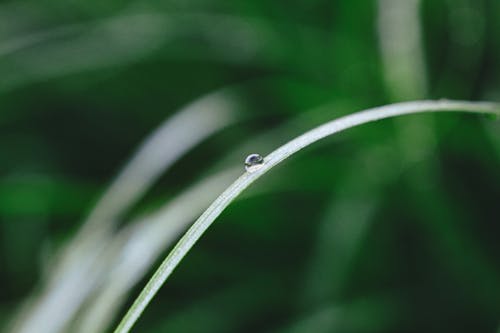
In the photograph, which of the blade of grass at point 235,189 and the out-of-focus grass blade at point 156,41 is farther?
the out-of-focus grass blade at point 156,41

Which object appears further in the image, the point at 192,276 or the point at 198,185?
the point at 192,276

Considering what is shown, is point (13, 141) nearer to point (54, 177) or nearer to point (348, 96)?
point (54, 177)

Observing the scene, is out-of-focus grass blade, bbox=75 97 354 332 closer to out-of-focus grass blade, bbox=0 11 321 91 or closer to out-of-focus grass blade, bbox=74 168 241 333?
out-of-focus grass blade, bbox=74 168 241 333

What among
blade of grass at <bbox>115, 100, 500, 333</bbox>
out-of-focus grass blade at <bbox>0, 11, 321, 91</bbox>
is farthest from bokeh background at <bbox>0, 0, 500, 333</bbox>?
blade of grass at <bbox>115, 100, 500, 333</bbox>

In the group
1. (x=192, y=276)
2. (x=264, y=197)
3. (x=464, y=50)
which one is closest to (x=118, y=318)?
(x=192, y=276)

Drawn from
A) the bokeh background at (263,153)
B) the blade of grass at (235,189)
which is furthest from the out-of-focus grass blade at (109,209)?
the blade of grass at (235,189)

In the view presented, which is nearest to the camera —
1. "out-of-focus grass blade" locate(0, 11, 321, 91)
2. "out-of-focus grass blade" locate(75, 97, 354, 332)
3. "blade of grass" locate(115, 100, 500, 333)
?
"blade of grass" locate(115, 100, 500, 333)

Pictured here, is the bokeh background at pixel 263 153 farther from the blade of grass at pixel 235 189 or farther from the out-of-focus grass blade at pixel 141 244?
the blade of grass at pixel 235 189
